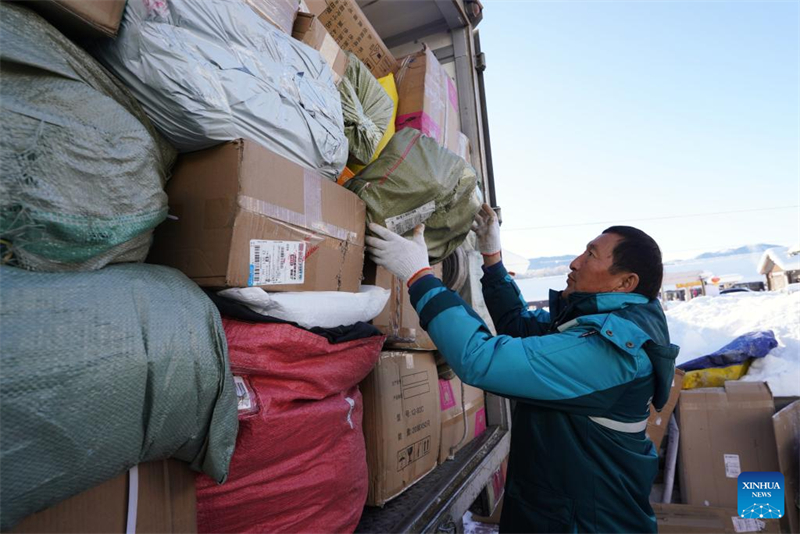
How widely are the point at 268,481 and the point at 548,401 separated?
2.36 ft

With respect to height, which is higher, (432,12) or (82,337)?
(432,12)

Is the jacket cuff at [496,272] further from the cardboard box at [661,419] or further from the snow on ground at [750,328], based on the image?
the snow on ground at [750,328]

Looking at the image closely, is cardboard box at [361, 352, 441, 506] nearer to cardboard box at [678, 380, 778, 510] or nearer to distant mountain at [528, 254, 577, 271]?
cardboard box at [678, 380, 778, 510]

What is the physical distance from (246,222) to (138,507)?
0.58 m

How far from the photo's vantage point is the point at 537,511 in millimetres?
1223

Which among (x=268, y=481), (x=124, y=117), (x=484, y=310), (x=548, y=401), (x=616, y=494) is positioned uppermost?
(x=124, y=117)

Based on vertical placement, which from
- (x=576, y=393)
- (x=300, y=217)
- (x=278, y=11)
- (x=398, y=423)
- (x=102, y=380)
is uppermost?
(x=278, y=11)

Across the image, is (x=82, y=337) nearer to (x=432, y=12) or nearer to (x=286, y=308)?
(x=286, y=308)

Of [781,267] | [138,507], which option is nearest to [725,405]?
[138,507]

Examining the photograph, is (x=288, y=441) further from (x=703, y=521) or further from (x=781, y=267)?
(x=781, y=267)

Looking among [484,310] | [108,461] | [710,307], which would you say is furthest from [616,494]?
[710,307]

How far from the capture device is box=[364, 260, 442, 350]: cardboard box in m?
1.51

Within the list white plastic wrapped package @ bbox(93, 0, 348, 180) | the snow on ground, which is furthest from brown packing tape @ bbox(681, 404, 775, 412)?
white plastic wrapped package @ bbox(93, 0, 348, 180)

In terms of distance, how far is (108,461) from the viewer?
68cm
